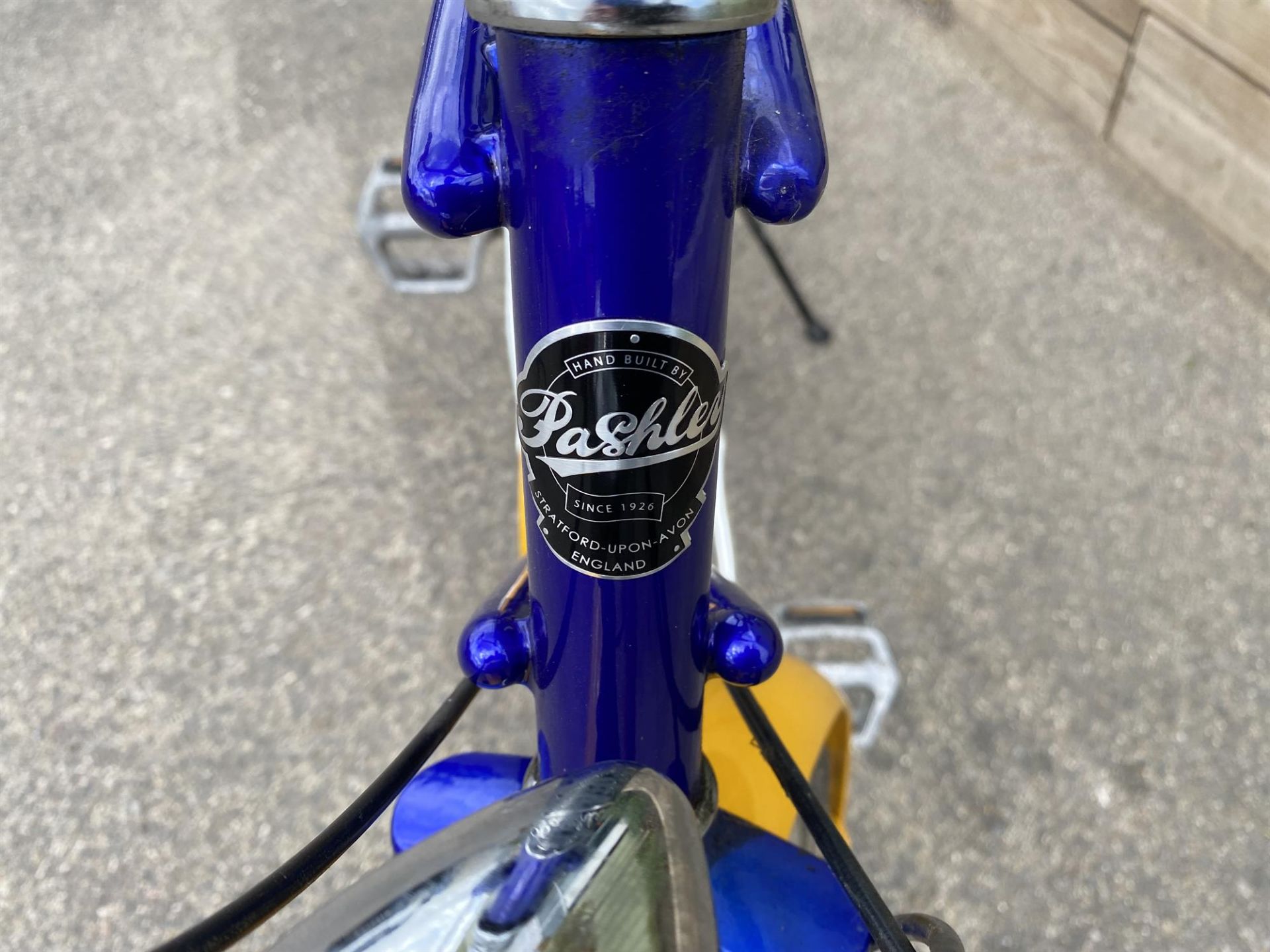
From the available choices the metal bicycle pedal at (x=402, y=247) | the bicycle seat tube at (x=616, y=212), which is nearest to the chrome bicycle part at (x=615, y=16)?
the bicycle seat tube at (x=616, y=212)

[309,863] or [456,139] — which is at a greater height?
[456,139]

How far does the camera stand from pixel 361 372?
103 centimetres

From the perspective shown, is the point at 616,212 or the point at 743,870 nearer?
the point at 616,212

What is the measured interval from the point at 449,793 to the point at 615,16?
0.31 metres

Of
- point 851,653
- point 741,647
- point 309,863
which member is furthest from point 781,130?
point 851,653

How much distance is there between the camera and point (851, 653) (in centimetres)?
83

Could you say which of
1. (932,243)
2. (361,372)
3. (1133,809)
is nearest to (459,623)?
(361,372)

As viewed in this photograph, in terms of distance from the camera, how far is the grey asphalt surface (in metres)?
0.73

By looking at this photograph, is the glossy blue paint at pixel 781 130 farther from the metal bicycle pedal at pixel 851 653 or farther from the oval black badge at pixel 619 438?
the metal bicycle pedal at pixel 851 653

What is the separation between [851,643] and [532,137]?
0.66 metres

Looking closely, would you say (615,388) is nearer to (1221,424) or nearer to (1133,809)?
(1133,809)

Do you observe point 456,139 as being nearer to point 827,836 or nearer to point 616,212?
point 616,212

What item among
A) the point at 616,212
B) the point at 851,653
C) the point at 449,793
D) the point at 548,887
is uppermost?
the point at 616,212

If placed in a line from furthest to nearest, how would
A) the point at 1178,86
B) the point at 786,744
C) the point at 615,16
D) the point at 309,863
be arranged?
1. the point at 1178,86
2. the point at 786,744
3. the point at 309,863
4. the point at 615,16
